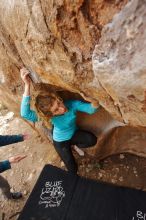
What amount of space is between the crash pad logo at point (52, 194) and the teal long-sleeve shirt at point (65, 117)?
61 cm

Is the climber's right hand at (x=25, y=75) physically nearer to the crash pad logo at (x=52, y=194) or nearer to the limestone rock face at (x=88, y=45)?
the limestone rock face at (x=88, y=45)

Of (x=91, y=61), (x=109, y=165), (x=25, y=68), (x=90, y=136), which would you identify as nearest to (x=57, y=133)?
(x=90, y=136)

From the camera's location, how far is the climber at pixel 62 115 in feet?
9.18

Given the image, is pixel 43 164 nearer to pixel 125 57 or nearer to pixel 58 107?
pixel 58 107

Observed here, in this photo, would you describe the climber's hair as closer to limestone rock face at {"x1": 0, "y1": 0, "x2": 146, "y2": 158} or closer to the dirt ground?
limestone rock face at {"x1": 0, "y1": 0, "x2": 146, "y2": 158}

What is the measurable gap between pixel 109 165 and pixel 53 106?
1464 mm

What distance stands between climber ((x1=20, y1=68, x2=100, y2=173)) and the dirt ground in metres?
0.56

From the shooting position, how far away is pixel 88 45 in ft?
6.01

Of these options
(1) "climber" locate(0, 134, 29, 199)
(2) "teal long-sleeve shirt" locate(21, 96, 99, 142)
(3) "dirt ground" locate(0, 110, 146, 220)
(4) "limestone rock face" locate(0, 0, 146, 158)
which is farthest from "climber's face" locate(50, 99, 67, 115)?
(3) "dirt ground" locate(0, 110, 146, 220)

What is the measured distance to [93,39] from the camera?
178 centimetres

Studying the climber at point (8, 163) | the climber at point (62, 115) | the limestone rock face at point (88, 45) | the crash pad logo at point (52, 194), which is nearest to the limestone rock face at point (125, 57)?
the limestone rock face at point (88, 45)

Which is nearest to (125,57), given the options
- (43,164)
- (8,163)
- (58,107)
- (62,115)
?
(58,107)

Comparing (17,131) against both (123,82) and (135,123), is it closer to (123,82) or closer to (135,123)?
(135,123)

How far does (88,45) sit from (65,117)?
4.34 ft
